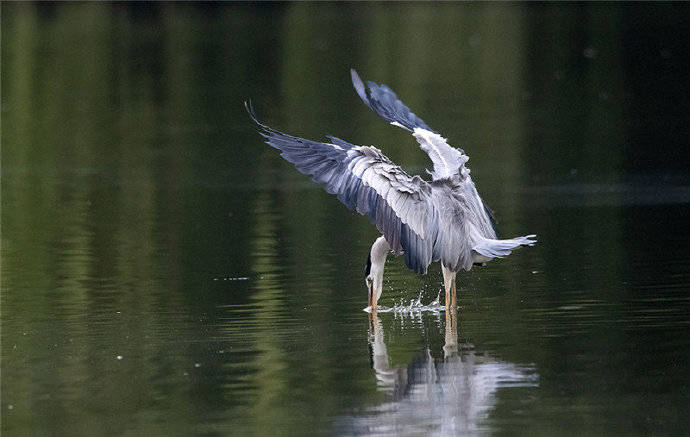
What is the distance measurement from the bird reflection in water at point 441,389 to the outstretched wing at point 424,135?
188cm

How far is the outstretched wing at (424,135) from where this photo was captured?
41.3ft

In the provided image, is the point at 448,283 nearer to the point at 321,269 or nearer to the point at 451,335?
the point at 451,335

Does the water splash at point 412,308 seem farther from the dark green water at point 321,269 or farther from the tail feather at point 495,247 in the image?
the tail feather at point 495,247

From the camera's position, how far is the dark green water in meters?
9.14

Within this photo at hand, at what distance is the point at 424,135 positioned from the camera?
42.9 ft

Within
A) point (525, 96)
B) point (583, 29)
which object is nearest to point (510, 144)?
point (525, 96)

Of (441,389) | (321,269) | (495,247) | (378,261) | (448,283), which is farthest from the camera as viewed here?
(321,269)

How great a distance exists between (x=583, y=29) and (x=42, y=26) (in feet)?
90.3

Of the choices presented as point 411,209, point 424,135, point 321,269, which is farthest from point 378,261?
point 321,269

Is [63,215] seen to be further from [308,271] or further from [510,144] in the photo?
[510,144]

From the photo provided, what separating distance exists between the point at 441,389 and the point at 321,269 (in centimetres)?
569

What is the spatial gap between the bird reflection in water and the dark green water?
0.03m

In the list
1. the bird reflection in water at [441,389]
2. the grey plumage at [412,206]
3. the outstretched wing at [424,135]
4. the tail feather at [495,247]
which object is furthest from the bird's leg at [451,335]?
the outstretched wing at [424,135]

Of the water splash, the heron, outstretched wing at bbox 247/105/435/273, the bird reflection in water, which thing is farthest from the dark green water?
outstretched wing at bbox 247/105/435/273
